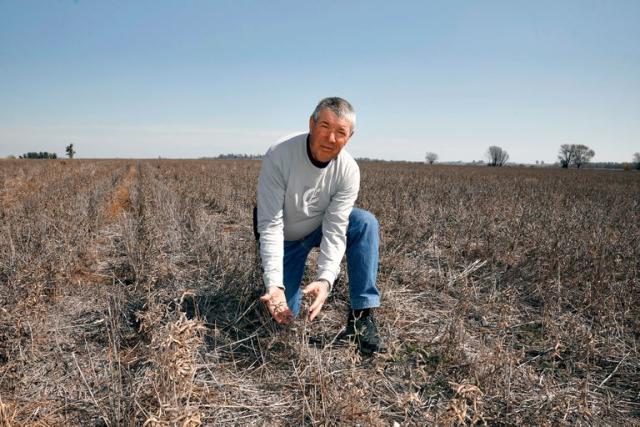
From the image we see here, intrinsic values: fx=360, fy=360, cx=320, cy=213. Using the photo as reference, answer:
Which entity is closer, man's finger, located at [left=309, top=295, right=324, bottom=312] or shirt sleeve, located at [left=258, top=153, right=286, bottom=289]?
man's finger, located at [left=309, top=295, right=324, bottom=312]

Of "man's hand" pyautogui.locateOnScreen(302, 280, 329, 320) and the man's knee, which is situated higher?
the man's knee

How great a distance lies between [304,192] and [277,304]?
2.73 feet

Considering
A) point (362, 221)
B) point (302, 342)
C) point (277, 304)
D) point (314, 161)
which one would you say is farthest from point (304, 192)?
point (302, 342)

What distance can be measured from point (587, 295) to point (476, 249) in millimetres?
1491

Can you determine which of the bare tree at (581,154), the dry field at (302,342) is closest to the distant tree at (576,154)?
the bare tree at (581,154)

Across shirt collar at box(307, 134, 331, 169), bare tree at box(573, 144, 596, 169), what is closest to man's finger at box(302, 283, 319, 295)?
shirt collar at box(307, 134, 331, 169)

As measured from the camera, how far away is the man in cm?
208

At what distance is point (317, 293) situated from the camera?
6.57 feet

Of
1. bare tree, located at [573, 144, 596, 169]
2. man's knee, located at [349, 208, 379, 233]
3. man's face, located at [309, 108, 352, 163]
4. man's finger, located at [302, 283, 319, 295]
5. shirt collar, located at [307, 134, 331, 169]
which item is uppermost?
bare tree, located at [573, 144, 596, 169]

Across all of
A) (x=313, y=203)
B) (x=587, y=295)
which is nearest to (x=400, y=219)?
(x=587, y=295)

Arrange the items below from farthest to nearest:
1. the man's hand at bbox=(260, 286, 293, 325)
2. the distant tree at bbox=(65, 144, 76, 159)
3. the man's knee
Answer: the distant tree at bbox=(65, 144, 76, 159)
the man's knee
the man's hand at bbox=(260, 286, 293, 325)

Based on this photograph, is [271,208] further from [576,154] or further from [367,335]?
[576,154]

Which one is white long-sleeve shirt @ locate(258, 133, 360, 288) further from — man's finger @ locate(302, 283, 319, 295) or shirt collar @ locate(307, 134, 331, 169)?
man's finger @ locate(302, 283, 319, 295)

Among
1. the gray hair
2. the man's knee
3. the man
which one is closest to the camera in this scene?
the gray hair
